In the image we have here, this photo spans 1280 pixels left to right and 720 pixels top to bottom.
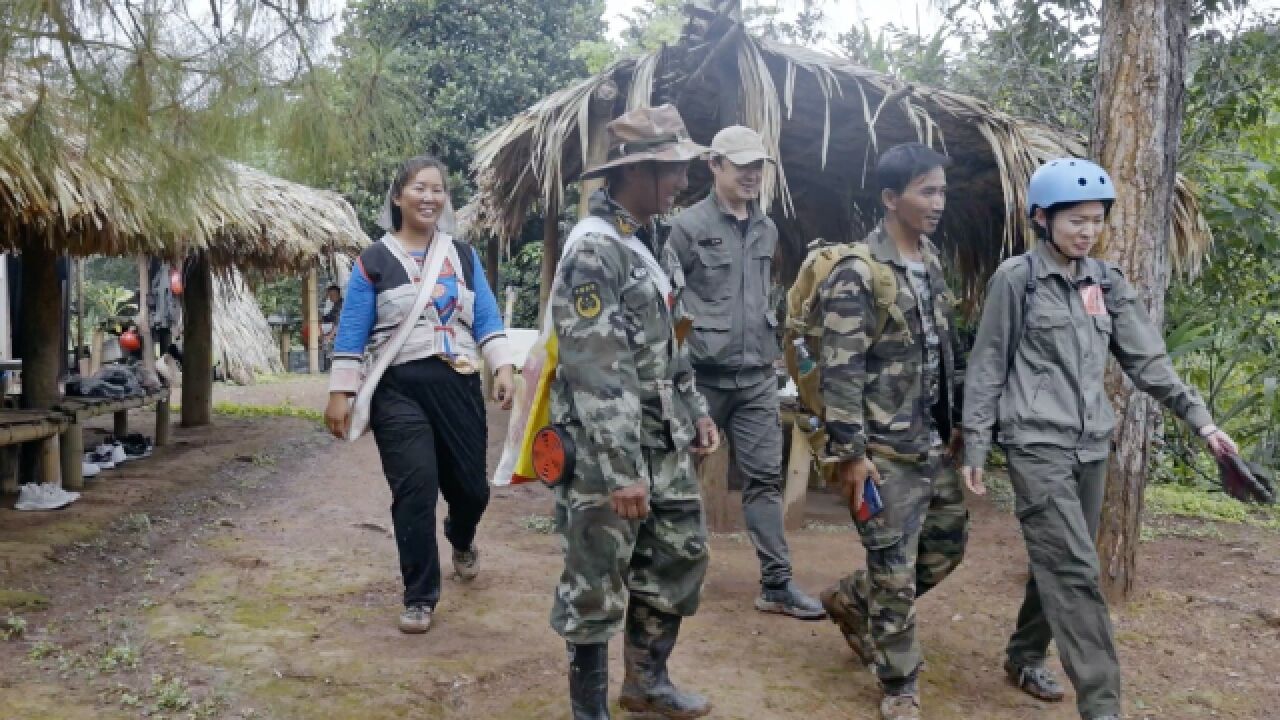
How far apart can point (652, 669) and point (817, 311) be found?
1250mm

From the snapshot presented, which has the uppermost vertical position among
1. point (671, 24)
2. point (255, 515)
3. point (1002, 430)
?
point (671, 24)

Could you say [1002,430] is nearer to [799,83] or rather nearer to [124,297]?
[799,83]

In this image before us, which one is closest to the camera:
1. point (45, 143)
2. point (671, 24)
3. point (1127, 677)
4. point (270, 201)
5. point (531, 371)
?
point (531, 371)

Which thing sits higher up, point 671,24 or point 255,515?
point 671,24

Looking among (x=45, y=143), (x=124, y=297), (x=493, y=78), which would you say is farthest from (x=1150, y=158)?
(x=124, y=297)

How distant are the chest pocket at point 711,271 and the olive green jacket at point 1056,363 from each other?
1.40 metres

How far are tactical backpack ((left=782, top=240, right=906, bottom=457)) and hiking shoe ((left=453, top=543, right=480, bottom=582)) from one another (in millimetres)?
1733

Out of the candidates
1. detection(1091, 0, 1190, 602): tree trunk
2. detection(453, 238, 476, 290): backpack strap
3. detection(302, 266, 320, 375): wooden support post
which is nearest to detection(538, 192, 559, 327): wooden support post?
detection(453, 238, 476, 290): backpack strap

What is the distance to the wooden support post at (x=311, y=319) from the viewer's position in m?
17.8

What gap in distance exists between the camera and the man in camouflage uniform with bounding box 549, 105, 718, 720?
2777 mm

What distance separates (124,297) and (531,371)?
59.6 ft

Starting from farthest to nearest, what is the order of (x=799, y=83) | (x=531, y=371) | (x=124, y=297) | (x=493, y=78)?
(x=124, y=297), (x=493, y=78), (x=799, y=83), (x=531, y=371)

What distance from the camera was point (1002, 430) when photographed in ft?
10.5

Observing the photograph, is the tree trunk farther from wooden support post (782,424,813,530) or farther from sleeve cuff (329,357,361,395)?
sleeve cuff (329,357,361,395)
